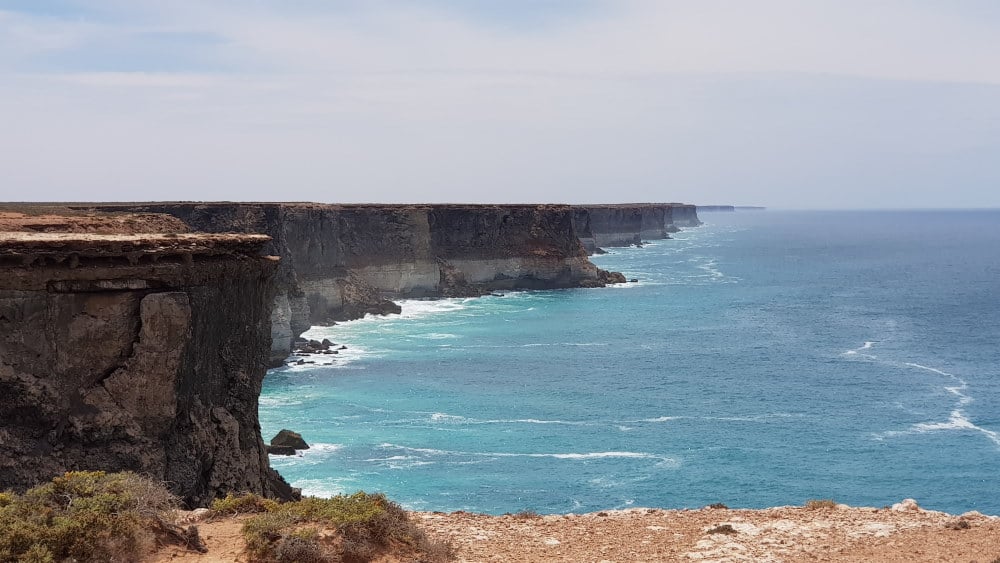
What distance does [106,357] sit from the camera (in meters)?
15.8

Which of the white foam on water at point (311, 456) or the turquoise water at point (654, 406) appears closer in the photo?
the turquoise water at point (654, 406)

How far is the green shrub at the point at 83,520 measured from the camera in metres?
10.3

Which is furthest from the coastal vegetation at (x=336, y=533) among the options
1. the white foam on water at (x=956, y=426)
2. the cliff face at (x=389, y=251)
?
the cliff face at (x=389, y=251)

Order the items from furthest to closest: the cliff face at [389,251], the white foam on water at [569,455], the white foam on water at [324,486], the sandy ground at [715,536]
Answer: the cliff face at [389,251] < the white foam on water at [569,455] < the white foam on water at [324,486] < the sandy ground at [715,536]

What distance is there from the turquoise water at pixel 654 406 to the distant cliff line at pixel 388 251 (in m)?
4.46

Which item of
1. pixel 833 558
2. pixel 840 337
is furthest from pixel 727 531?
pixel 840 337

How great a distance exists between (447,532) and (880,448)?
90.9ft

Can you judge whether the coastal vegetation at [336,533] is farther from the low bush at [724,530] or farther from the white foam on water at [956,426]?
the white foam on water at [956,426]

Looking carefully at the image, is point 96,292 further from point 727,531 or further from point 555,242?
point 555,242

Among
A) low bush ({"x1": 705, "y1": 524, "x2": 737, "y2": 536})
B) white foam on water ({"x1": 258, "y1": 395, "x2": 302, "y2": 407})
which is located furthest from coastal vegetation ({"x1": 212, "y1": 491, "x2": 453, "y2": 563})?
white foam on water ({"x1": 258, "y1": 395, "x2": 302, "y2": 407})

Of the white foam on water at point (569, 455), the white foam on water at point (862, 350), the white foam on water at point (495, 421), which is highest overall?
the white foam on water at point (862, 350)

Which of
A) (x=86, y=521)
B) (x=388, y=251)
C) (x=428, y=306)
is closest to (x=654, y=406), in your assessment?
(x=86, y=521)

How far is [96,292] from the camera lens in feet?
51.5

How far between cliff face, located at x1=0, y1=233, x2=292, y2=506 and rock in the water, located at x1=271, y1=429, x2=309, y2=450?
62.3 feet
